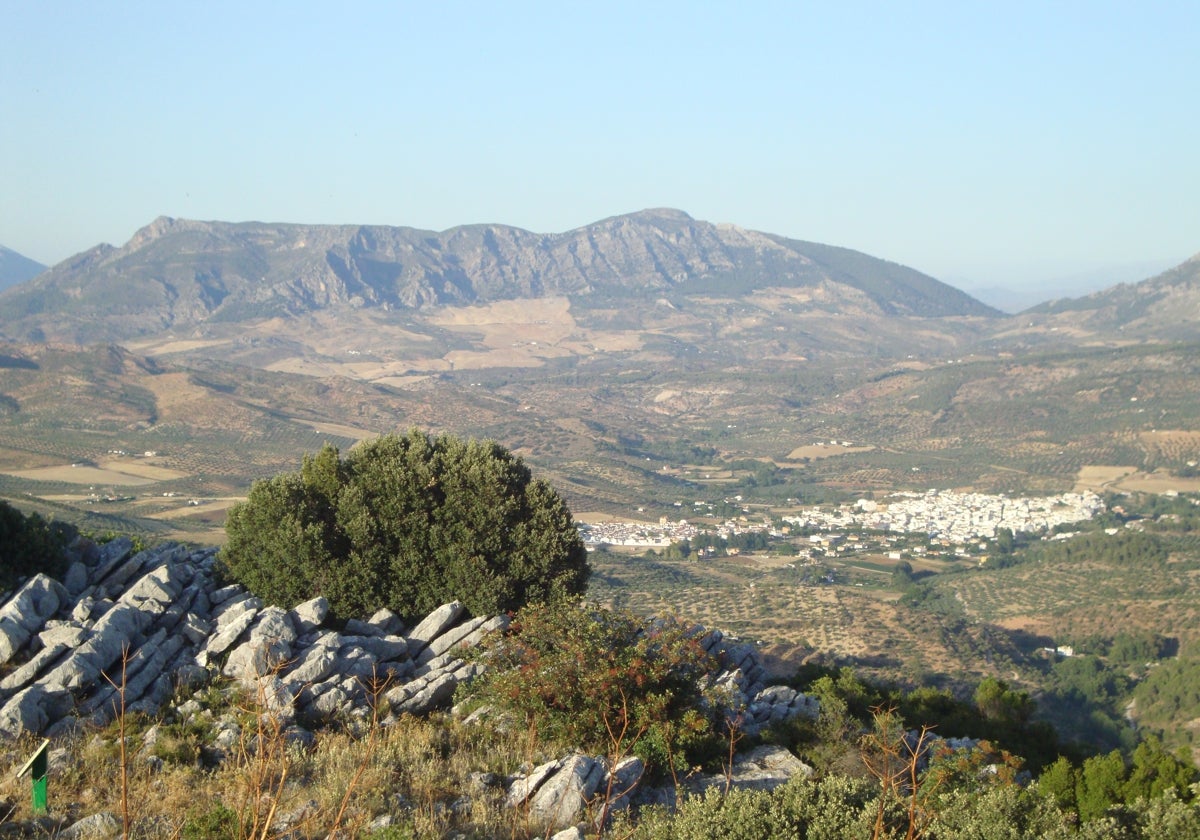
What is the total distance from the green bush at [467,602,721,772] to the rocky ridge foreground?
71 cm

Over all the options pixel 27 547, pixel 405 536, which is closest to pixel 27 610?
pixel 27 547

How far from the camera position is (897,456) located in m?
123

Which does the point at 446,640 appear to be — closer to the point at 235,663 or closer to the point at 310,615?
the point at 310,615

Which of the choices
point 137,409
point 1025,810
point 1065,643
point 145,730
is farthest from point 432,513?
point 137,409

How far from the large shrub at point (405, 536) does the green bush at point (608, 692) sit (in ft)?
16.8

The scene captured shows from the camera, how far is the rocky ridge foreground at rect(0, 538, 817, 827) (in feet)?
38.7

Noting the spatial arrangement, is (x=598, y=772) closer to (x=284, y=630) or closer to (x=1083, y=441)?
(x=284, y=630)

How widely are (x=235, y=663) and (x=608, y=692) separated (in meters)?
4.92

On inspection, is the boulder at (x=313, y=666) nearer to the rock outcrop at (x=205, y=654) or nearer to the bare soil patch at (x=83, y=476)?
the rock outcrop at (x=205, y=654)

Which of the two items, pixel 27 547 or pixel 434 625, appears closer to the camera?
pixel 434 625

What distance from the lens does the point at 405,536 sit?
19000mm

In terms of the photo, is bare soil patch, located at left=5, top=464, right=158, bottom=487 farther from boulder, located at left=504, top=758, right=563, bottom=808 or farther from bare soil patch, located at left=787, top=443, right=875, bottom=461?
bare soil patch, located at left=787, top=443, right=875, bottom=461

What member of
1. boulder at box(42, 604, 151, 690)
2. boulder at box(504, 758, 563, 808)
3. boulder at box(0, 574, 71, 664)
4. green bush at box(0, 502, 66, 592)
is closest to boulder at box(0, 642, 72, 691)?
boulder at box(42, 604, 151, 690)

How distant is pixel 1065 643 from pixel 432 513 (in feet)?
125
